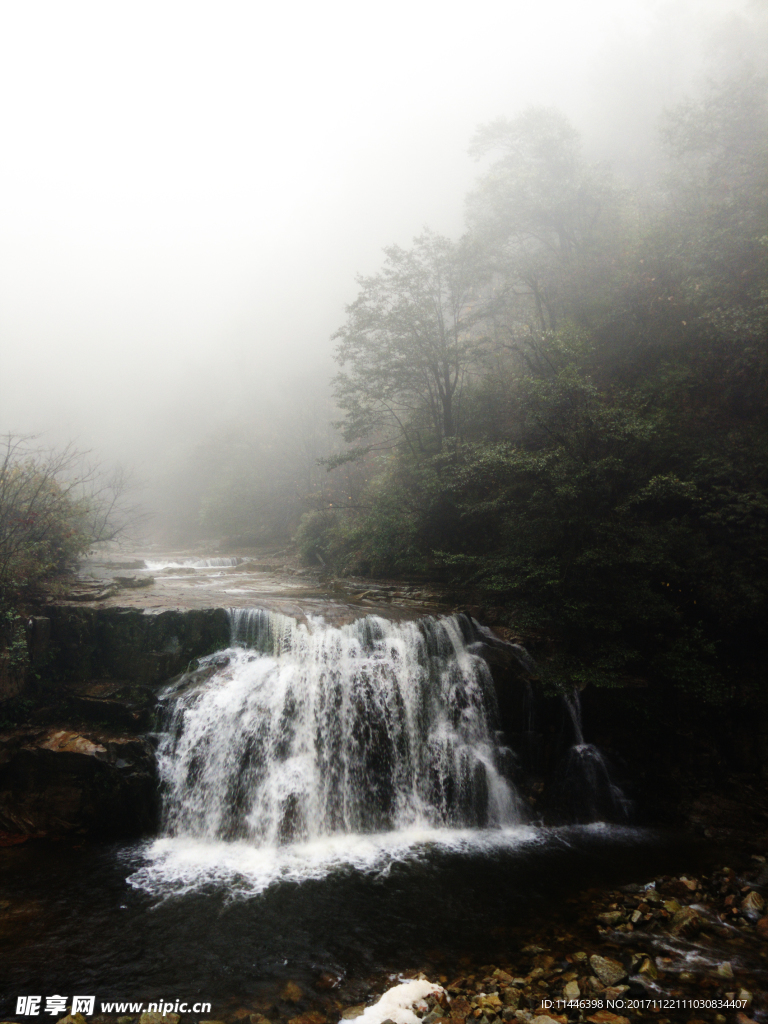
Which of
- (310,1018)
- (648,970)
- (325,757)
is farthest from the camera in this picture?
(325,757)

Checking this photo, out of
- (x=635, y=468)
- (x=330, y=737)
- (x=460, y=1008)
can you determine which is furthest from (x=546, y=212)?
(x=460, y=1008)

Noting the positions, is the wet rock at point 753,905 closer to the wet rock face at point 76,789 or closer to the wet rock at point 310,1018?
the wet rock at point 310,1018

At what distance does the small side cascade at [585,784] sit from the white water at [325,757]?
1.10 meters

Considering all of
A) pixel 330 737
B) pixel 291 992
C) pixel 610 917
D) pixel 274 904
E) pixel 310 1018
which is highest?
pixel 330 737

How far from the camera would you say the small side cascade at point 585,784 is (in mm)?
8391

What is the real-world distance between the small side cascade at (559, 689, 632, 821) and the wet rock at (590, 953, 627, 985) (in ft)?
13.4

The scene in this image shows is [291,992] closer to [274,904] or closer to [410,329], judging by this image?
[274,904]

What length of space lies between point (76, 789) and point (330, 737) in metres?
4.20

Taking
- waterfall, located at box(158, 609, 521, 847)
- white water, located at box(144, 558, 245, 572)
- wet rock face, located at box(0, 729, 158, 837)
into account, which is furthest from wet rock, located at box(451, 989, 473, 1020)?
white water, located at box(144, 558, 245, 572)

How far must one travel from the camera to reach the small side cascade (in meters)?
8.39

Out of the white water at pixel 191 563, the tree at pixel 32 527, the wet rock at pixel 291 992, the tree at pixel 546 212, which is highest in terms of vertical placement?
the tree at pixel 546 212

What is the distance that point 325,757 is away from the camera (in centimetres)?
816

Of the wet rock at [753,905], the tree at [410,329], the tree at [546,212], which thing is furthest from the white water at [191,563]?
the wet rock at [753,905]

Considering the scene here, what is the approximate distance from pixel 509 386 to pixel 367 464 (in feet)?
28.1
